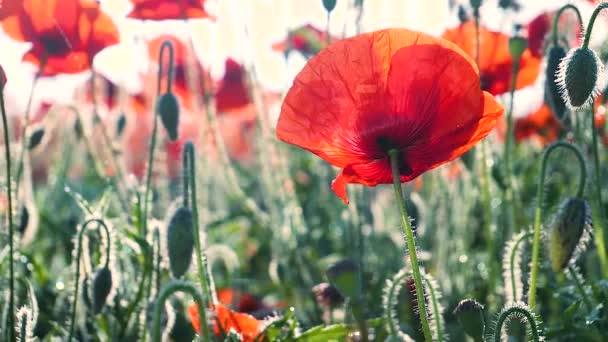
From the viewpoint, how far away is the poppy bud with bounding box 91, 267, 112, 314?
1583mm

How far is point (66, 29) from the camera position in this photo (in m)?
1.95

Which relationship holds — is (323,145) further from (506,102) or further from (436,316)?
(506,102)

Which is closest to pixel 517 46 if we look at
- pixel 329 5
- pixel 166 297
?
pixel 329 5

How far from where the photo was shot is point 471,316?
1414 mm

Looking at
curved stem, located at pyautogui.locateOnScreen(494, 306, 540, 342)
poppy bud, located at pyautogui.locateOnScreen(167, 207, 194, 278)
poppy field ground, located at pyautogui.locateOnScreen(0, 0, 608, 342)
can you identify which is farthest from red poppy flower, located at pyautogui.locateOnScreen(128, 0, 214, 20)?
curved stem, located at pyautogui.locateOnScreen(494, 306, 540, 342)

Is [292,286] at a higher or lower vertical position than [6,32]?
lower

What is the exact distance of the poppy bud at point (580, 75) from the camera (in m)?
1.46

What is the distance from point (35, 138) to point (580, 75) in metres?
1.45

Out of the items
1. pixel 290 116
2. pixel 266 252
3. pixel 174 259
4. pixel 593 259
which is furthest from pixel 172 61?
pixel 266 252

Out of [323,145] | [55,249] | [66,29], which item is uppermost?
[66,29]

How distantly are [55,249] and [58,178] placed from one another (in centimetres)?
46

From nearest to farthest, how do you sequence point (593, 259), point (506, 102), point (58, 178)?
point (593, 259)
point (506, 102)
point (58, 178)

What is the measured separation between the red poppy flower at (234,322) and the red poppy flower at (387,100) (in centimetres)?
35

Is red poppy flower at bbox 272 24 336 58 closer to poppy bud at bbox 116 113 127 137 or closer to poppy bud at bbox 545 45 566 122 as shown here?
poppy bud at bbox 116 113 127 137
